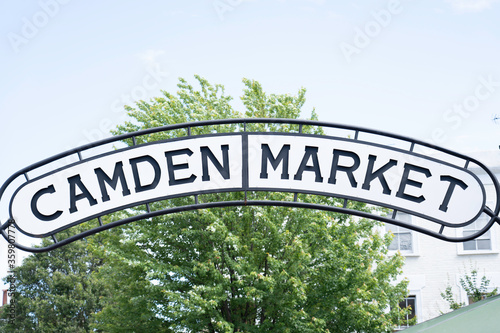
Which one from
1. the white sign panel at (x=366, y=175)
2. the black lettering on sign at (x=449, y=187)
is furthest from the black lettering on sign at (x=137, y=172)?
the black lettering on sign at (x=449, y=187)

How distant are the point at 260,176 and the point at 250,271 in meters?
7.25

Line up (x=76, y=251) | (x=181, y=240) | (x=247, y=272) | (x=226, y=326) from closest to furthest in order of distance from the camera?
(x=226, y=326) → (x=247, y=272) → (x=181, y=240) → (x=76, y=251)

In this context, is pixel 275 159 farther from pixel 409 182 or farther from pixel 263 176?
pixel 409 182

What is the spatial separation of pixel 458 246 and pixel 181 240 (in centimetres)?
1071

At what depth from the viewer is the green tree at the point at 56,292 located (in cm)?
3125

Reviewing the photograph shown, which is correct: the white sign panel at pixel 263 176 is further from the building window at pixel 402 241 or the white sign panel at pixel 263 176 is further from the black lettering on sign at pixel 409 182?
the building window at pixel 402 241

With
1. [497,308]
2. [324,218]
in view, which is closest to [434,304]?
[324,218]

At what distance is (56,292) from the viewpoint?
32.1m

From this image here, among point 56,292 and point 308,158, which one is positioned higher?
point 308,158

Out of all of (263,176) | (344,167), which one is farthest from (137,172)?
(344,167)

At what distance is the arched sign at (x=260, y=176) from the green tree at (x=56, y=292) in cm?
2781

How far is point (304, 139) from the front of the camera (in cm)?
561

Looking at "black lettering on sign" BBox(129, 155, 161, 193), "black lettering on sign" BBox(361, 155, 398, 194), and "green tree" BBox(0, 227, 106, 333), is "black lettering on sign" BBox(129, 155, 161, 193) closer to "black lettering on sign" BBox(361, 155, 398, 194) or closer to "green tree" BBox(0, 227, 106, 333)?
"black lettering on sign" BBox(361, 155, 398, 194)

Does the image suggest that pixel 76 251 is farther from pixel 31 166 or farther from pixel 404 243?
pixel 31 166
